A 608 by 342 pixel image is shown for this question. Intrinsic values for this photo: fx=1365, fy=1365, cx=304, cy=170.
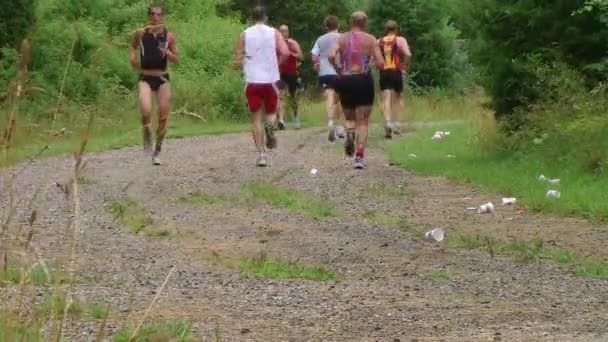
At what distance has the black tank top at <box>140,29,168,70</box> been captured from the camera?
15516 mm

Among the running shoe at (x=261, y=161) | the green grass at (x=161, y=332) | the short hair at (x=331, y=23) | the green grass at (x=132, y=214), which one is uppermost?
the green grass at (x=161, y=332)

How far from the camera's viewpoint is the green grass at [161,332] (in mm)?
5541

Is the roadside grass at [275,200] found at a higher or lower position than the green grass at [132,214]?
lower

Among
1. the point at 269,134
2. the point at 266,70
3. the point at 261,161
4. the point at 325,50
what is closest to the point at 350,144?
the point at 269,134

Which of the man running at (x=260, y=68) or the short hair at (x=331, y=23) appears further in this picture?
the short hair at (x=331, y=23)

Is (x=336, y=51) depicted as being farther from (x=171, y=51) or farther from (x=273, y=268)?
(x=273, y=268)

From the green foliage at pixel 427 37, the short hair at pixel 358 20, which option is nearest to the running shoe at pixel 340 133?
the short hair at pixel 358 20

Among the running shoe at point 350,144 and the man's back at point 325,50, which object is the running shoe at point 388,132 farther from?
the running shoe at point 350,144

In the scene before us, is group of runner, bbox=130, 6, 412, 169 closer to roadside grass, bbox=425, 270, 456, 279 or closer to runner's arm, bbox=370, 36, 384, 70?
runner's arm, bbox=370, 36, 384, 70

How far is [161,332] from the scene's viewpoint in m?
5.67

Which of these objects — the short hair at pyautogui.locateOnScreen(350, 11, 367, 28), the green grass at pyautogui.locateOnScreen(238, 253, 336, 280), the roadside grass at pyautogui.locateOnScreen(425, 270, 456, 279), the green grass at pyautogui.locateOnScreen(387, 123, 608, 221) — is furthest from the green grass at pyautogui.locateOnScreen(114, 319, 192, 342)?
the short hair at pyautogui.locateOnScreen(350, 11, 367, 28)

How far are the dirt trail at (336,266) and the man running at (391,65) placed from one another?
6.72 meters

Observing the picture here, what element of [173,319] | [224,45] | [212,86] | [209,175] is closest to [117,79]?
[212,86]

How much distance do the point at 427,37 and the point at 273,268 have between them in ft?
120
